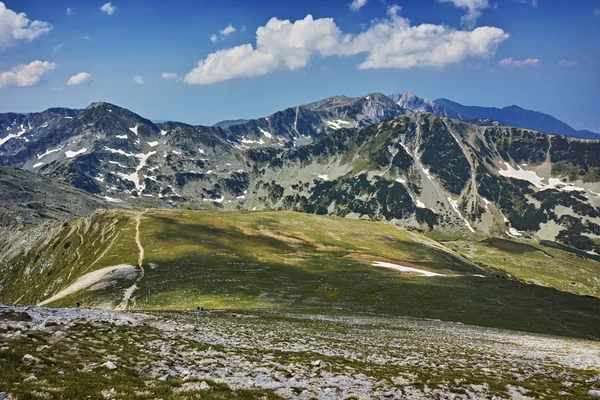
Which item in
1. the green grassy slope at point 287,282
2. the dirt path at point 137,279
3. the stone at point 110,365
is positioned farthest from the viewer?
the green grassy slope at point 287,282

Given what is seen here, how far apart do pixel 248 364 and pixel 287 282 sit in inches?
2613

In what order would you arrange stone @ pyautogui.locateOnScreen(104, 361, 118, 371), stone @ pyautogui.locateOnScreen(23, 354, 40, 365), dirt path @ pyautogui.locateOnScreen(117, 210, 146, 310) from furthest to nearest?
dirt path @ pyautogui.locateOnScreen(117, 210, 146, 310) < stone @ pyautogui.locateOnScreen(104, 361, 118, 371) < stone @ pyautogui.locateOnScreen(23, 354, 40, 365)

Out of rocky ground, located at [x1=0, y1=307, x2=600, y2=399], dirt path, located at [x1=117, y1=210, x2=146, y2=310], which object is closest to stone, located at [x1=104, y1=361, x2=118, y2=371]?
rocky ground, located at [x1=0, y1=307, x2=600, y2=399]

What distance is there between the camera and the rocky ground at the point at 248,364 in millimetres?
16172

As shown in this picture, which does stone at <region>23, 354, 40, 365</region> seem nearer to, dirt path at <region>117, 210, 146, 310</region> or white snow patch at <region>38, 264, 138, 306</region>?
dirt path at <region>117, 210, 146, 310</region>

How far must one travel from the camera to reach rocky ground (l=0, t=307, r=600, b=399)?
16.2 meters

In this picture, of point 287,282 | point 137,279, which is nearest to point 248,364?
point 287,282

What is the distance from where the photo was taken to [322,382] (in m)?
19.6

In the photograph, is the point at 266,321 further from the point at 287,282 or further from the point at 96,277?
the point at 96,277

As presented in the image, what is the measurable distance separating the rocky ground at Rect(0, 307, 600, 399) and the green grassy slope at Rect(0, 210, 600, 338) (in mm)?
33359

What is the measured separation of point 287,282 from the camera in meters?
88.6

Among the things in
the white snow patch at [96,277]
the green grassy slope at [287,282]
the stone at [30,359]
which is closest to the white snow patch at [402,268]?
the green grassy slope at [287,282]

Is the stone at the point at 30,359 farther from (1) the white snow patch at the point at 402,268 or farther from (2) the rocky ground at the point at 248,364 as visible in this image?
(1) the white snow patch at the point at 402,268

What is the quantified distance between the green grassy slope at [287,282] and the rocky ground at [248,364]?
33.4 metres
